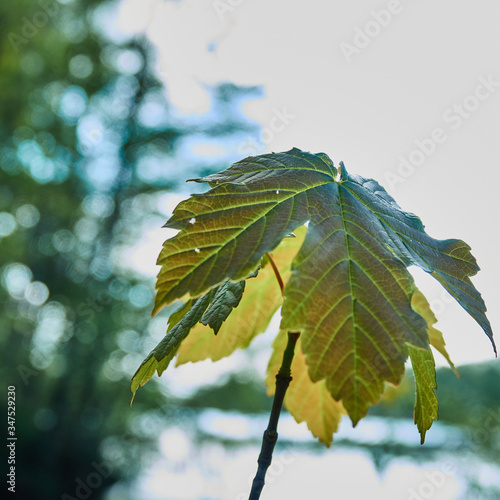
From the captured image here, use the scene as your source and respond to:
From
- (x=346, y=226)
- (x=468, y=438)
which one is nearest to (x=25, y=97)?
(x=468, y=438)

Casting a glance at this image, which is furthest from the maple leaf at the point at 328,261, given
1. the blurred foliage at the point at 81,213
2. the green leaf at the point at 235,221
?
the blurred foliage at the point at 81,213

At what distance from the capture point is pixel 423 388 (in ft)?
1.06

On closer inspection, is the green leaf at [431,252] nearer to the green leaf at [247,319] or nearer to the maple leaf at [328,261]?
the maple leaf at [328,261]

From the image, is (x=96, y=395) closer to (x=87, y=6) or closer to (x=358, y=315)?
(x=87, y=6)

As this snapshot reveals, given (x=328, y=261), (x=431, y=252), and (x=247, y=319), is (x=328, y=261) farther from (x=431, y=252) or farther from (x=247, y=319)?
(x=247, y=319)

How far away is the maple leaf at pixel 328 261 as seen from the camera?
10.0 inches

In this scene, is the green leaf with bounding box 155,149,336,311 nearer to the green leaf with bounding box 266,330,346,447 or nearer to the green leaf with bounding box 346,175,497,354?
the green leaf with bounding box 346,175,497,354

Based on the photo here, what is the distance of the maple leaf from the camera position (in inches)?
Answer: 10.0

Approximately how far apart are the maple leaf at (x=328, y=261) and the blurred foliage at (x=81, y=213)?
3530 mm

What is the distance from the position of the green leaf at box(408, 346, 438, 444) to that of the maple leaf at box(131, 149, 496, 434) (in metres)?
0.04

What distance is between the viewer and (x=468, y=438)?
3227 mm

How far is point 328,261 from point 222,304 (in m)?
0.07

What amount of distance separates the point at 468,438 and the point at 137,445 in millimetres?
2752

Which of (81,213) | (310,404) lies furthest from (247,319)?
(81,213)
